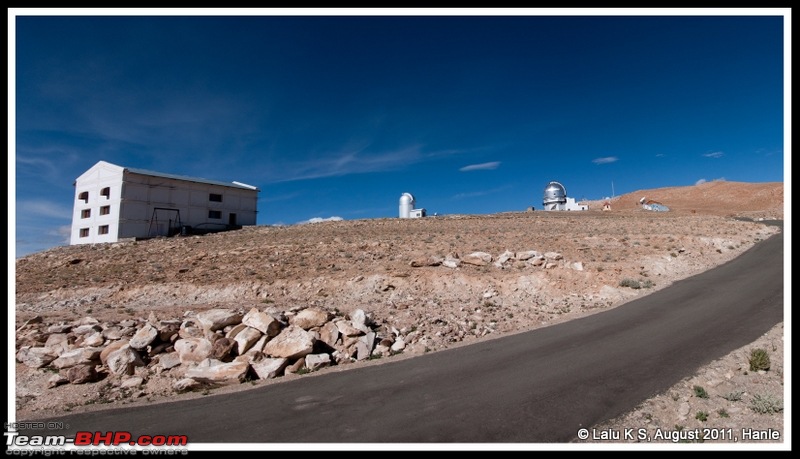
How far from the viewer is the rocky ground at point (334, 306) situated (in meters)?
8.46

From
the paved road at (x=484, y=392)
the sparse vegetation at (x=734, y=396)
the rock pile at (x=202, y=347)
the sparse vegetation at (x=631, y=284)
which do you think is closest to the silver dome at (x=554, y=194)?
the sparse vegetation at (x=631, y=284)

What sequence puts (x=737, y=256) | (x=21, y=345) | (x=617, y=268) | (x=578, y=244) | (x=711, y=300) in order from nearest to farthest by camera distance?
(x=21, y=345) < (x=711, y=300) < (x=617, y=268) < (x=737, y=256) < (x=578, y=244)

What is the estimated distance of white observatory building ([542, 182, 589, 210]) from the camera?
72312mm

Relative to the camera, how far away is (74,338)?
1125 cm

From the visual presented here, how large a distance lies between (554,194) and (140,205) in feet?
218

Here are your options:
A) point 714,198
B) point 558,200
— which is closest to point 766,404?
point 558,200

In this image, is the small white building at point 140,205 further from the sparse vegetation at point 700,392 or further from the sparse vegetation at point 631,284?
the sparse vegetation at point 700,392

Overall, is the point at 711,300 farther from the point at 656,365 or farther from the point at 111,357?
the point at 111,357

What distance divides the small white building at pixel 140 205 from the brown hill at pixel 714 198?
6887 centimetres

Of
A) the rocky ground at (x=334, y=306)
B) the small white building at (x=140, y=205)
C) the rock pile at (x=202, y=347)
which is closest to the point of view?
the rocky ground at (x=334, y=306)

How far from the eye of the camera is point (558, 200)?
72312 mm

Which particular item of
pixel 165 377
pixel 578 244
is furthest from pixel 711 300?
pixel 165 377

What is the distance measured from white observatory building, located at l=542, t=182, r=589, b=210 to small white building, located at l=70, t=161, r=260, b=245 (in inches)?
2206

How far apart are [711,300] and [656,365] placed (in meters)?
7.96
